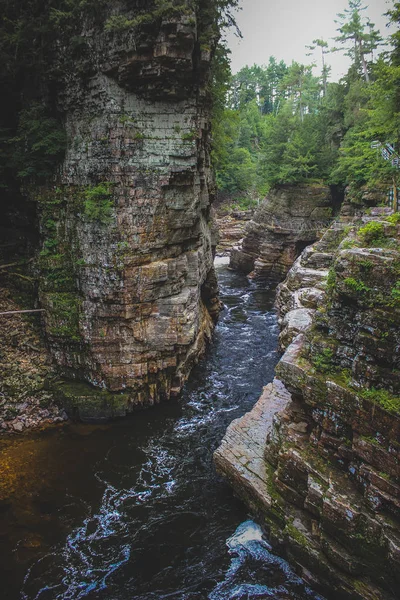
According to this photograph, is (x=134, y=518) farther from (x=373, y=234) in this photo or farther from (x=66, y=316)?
(x=373, y=234)

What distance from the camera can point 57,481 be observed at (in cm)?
1071

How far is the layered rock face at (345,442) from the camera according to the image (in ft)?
22.5

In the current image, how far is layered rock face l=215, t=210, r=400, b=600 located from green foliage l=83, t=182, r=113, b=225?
7797 millimetres

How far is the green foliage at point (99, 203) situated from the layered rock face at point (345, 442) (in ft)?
25.6

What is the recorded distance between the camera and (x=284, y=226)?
32031 millimetres

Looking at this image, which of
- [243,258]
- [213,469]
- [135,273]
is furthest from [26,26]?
[243,258]

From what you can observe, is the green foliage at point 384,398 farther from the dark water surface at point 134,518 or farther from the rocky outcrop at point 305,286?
the rocky outcrop at point 305,286

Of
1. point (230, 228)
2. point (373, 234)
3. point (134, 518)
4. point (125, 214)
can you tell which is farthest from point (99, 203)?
point (230, 228)

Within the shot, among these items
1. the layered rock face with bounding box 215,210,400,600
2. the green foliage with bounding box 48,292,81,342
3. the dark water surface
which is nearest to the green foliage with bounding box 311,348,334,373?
the layered rock face with bounding box 215,210,400,600

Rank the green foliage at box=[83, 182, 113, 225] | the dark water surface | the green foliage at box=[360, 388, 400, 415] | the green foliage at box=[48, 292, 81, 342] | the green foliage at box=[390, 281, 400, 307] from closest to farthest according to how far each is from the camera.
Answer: the green foliage at box=[360, 388, 400, 415]
the green foliage at box=[390, 281, 400, 307]
the dark water surface
the green foliage at box=[83, 182, 113, 225]
the green foliage at box=[48, 292, 81, 342]

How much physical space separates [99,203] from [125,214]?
95 centimetres

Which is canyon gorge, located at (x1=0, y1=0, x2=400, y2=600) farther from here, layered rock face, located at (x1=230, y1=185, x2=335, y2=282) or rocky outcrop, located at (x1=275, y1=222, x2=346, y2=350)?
layered rock face, located at (x1=230, y1=185, x2=335, y2=282)

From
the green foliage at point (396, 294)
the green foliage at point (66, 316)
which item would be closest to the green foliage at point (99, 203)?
the green foliage at point (66, 316)

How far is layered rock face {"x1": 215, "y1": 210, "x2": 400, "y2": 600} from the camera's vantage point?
22.5 feet
